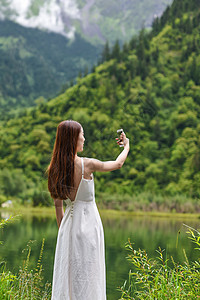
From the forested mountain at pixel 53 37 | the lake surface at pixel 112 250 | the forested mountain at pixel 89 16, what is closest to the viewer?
the lake surface at pixel 112 250

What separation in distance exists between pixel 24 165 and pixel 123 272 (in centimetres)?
4509

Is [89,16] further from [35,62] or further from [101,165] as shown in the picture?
[101,165]

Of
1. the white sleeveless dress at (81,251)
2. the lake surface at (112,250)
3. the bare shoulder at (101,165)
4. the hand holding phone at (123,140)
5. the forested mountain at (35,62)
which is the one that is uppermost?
the forested mountain at (35,62)

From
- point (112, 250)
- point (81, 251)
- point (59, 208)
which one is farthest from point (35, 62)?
point (81, 251)

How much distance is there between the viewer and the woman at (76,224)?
3.50 metres

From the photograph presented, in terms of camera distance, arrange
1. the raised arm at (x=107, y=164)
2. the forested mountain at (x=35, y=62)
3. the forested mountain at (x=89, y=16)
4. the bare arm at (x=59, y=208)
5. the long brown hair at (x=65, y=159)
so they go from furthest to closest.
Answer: the forested mountain at (x=89, y=16)
the forested mountain at (x=35, y=62)
the bare arm at (x=59, y=208)
the long brown hair at (x=65, y=159)
the raised arm at (x=107, y=164)

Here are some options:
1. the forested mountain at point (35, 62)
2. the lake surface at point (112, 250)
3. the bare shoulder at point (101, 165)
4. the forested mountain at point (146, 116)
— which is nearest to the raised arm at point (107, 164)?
the bare shoulder at point (101, 165)

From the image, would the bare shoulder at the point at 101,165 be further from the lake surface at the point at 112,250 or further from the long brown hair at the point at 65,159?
the lake surface at the point at 112,250

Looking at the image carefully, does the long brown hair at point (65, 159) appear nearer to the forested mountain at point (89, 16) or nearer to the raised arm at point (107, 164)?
the raised arm at point (107, 164)

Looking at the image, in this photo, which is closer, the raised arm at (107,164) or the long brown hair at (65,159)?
the raised arm at (107,164)

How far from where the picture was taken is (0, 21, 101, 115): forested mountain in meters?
87.6

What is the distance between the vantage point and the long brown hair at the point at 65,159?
11.5ft

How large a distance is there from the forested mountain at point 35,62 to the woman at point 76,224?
251ft

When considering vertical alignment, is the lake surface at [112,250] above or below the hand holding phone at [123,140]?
below
